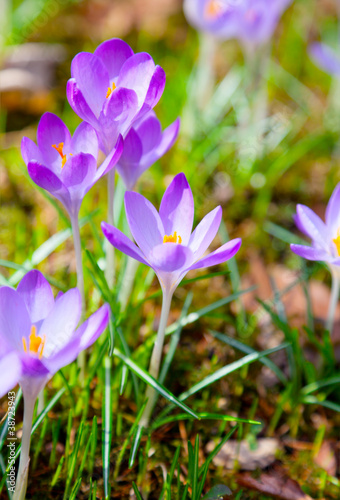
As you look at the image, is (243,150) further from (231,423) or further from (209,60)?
(231,423)

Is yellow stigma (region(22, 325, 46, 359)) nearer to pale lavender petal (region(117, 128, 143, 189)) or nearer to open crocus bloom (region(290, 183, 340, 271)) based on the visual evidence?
pale lavender petal (region(117, 128, 143, 189))

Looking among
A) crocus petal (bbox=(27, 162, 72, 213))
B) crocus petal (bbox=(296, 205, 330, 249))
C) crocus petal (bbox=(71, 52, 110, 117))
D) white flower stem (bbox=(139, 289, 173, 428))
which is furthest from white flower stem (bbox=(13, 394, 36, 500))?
crocus petal (bbox=(296, 205, 330, 249))

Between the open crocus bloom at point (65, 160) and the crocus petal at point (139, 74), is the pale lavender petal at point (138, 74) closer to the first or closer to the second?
the crocus petal at point (139, 74)

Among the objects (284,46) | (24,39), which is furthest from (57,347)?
(284,46)

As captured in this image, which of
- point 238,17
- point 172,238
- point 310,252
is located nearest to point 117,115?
point 172,238

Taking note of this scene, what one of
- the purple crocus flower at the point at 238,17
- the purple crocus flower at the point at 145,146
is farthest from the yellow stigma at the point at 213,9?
Answer: the purple crocus flower at the point at 145,146

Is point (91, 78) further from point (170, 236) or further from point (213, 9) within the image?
point (213, 9)

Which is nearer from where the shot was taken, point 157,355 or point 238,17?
point 157,355
